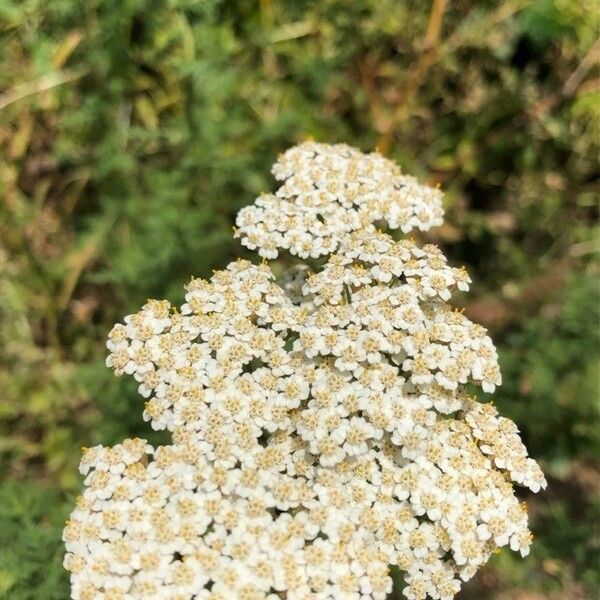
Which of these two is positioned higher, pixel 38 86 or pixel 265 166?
pixel 38 86

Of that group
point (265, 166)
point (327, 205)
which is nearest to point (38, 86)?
point (265, 166)

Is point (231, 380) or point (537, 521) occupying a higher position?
point (231, 380)

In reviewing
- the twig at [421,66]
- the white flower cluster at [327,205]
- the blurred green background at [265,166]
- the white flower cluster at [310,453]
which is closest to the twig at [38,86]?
the blurred green background at [265,166]

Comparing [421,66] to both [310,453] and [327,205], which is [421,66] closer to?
[327,205]

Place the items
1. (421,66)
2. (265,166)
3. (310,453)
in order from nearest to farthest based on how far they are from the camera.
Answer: (310,453) < (265,166) < (421,66)

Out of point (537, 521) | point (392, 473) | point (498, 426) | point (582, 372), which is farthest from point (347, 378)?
point (537, 521)

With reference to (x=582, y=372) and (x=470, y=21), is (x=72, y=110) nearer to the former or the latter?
(x=470, y=21)

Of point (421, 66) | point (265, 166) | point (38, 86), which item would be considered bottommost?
point (265, 166)
